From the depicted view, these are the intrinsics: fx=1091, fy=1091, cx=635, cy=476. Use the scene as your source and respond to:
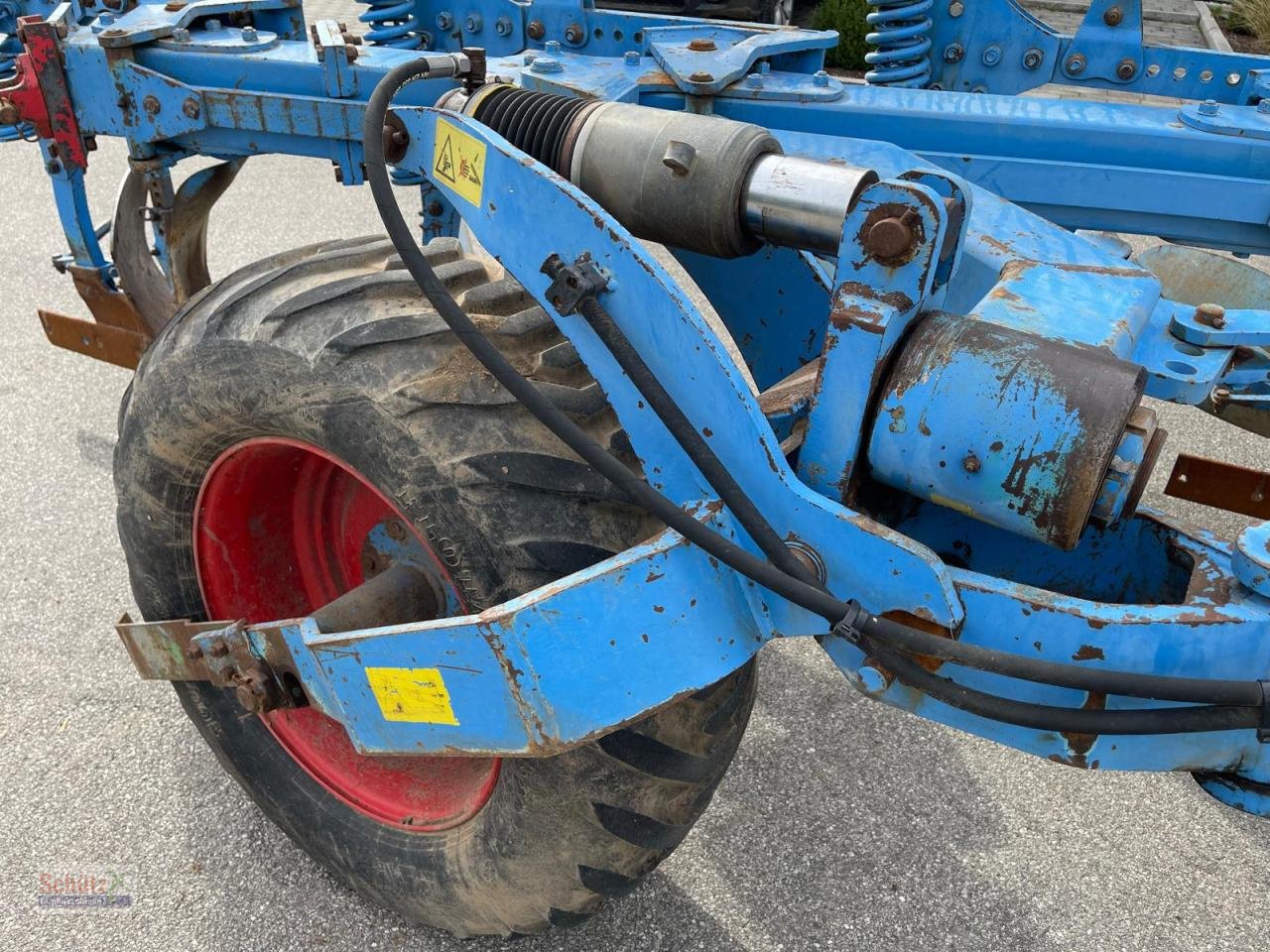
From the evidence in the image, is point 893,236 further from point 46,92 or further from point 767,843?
point 46,92

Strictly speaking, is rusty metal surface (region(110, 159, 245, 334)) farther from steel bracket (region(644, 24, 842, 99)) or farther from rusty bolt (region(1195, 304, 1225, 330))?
rusty bolt (region(1195, 304, 1225, 330))

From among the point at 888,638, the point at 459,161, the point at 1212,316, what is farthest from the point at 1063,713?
the point at 459,161

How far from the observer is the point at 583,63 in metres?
2.44

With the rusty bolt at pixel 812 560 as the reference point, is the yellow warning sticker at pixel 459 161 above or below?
above

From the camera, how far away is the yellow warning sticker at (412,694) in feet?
5.03

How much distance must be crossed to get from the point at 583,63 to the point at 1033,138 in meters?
0.98

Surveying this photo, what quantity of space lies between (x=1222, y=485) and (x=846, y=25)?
6.31 m

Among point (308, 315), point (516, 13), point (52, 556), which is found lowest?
point (52, 556)

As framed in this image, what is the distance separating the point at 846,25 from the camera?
7.69 m

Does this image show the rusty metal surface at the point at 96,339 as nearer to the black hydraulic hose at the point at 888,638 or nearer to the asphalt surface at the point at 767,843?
the asphalt surface at the point at 767,843

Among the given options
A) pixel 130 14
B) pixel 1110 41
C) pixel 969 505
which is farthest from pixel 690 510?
pixel 130 14

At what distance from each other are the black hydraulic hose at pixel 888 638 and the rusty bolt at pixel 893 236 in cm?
40

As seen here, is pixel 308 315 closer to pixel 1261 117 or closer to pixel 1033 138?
pixel 1033 138

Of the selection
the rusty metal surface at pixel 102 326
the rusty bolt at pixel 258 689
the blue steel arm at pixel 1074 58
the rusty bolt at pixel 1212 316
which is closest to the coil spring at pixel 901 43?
the blue steel arm at pixel 1074 58
